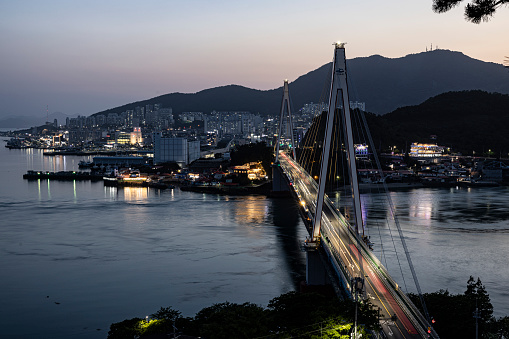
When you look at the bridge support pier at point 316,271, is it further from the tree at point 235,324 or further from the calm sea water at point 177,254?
the tree at point 235,324

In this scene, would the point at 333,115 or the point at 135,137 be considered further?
the point at 135,137


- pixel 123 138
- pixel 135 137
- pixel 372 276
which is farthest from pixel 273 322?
pixel 123 138

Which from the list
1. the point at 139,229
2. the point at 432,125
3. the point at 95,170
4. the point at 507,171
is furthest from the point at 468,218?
the point at 432,125

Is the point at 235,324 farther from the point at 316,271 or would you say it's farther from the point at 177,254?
the point at 177,254

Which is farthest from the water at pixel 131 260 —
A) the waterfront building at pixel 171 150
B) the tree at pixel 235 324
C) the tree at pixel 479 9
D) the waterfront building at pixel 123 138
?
the waterfront building at pixel 123 138

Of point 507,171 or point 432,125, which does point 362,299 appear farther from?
point 432,125

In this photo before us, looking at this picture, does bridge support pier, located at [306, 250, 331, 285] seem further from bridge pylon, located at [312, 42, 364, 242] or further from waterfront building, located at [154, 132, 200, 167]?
waterfront building, located at [154, 132, 200, 167]
